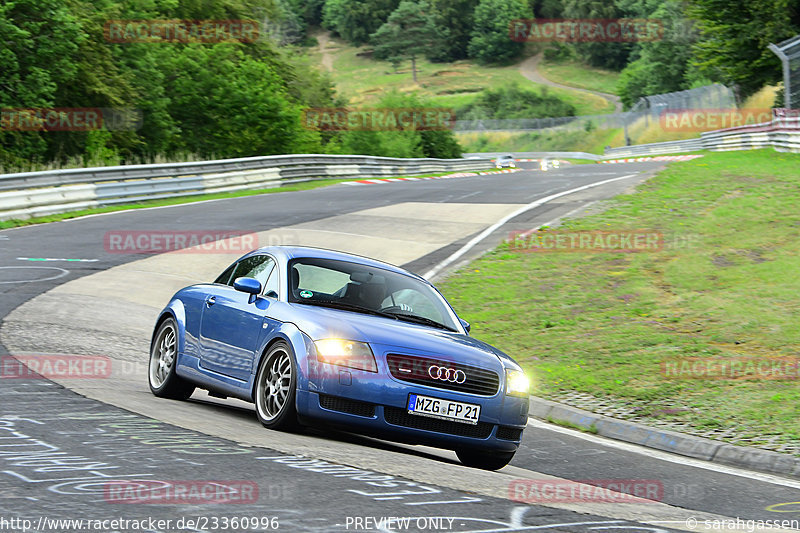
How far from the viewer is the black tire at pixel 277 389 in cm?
743

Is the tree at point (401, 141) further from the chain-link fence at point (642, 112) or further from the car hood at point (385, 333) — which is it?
the car hood at point (385, 333)

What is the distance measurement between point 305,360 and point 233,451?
114cm

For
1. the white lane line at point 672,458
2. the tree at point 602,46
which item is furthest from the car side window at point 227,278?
the tree at point 602,46

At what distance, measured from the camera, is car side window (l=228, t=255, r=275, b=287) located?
8875 millimetres

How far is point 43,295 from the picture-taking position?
14195mm

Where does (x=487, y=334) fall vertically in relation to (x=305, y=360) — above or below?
below

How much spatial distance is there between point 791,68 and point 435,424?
34304 mm

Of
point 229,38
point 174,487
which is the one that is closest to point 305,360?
point 174,487

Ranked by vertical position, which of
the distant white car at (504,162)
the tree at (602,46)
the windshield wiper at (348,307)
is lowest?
the distant white car at (504,162)

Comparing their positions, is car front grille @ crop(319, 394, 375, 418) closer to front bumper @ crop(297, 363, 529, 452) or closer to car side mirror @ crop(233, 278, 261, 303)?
front bumper @ crop(297, 363, 529, 452)

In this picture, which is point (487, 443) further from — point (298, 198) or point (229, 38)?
point (229, 38)

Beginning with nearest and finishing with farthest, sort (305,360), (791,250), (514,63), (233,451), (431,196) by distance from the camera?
(233,451) < (305,360) < (791,250) < (431,196) < (514,63)

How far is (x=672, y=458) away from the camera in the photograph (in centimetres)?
873

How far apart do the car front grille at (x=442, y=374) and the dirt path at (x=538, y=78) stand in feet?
435
